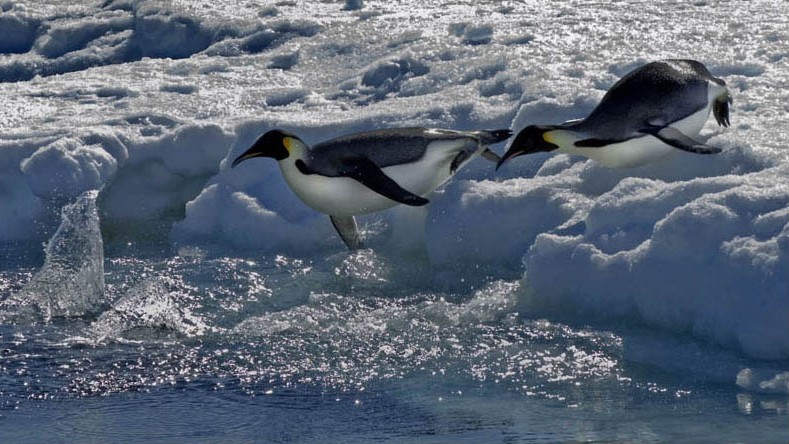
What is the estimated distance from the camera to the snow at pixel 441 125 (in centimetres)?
454

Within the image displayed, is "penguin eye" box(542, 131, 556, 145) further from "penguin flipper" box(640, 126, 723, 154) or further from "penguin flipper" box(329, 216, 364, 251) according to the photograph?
"penguin flipper" box(329, 216, 364, 251)

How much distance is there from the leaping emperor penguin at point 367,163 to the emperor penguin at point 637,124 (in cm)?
36

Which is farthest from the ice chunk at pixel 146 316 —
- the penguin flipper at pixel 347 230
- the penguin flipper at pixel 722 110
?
the penguin flipper at pixel 722 110

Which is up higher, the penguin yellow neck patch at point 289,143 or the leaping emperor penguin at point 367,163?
the penguin yellow neck patch at point 289,143

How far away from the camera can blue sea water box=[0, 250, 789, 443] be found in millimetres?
3848

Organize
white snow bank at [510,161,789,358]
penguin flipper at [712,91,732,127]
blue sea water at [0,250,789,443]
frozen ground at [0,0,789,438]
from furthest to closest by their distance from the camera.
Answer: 1. penguin flipper at [712,91,732,127]
2. frozen ground at [0,0,789,438]
3. white snow bank at [510,161,789,358]
4. blue sea water at [0,250,789,443]

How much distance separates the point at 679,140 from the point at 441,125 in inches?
65.2

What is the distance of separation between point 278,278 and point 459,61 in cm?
257

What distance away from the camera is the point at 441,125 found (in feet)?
21.0

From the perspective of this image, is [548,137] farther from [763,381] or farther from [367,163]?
[763,381]

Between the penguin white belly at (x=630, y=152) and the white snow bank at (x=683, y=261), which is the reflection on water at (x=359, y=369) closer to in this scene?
the white snow bank at (x=683, y=261)

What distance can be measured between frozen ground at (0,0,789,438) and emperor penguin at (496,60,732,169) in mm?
147

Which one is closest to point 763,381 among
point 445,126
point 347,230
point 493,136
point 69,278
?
point 493,136

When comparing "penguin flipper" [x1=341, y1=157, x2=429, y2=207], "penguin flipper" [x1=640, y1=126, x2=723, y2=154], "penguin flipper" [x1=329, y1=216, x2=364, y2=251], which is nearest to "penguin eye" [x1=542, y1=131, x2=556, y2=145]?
"penguin flipper" [x1=640, y1=126, x2=723, y2=154]
